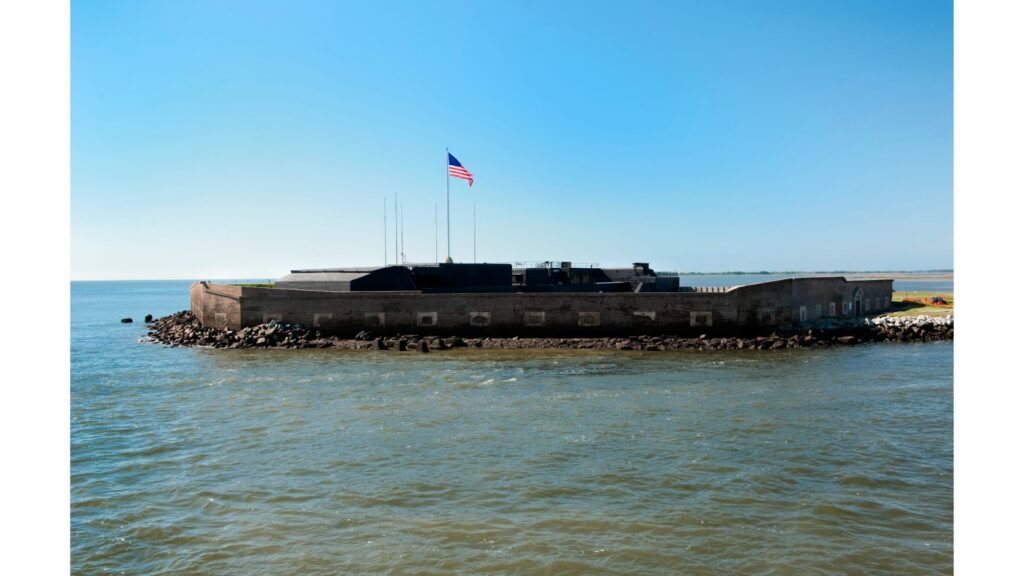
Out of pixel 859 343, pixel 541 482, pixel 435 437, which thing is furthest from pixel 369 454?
pixel 859 343

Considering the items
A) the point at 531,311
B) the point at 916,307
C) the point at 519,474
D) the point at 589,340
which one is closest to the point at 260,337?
the point at 531,311

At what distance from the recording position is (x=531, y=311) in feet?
95.3

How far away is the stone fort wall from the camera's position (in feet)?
92.9

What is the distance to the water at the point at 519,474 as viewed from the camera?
7.58 metres

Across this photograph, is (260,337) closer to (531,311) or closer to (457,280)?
(457,280)

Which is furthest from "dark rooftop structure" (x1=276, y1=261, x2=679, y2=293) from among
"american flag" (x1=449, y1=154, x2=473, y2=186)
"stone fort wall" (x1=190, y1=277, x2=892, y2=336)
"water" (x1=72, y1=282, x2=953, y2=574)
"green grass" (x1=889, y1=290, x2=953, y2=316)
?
"green grass" (x1=889, y1=290, x2=953, y2=316)

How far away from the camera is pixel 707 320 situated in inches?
1113

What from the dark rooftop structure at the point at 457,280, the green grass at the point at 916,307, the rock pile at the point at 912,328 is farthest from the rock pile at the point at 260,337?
the green grass at the point at 916,307

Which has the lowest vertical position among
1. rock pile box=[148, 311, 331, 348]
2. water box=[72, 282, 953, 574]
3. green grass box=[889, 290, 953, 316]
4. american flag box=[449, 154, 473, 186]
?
water box=[72, 282, 953, 574]

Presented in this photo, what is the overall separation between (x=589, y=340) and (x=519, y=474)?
58.6 ft

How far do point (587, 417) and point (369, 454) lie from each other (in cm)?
530

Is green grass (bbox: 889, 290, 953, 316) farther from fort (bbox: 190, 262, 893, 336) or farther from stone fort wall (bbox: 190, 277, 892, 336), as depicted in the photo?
stone fort wall (bbox: 190, 277, 892, 336)

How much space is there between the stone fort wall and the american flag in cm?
822
